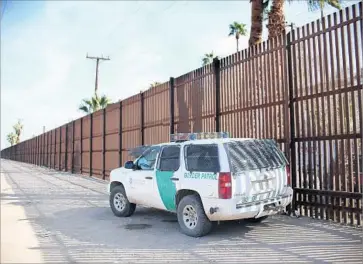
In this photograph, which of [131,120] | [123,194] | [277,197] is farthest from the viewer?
[131,120]

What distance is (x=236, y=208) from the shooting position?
6156 mm

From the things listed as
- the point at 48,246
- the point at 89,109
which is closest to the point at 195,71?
the point at 48,246

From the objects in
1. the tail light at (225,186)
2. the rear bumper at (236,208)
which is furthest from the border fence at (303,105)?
the tail light at (225,186)

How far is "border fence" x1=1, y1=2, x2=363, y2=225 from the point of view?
7.11 m

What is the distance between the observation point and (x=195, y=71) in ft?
39.9

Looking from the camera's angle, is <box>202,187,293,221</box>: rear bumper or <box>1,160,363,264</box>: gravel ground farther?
<box>202,187,293,221</box>: rear bumper

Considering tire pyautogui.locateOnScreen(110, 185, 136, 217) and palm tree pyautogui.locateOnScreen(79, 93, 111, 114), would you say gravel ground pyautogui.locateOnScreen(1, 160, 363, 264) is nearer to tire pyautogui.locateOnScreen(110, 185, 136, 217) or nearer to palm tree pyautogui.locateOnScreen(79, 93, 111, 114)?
tire pyautogui.locateOnScreen(110, 185, 136, 217)

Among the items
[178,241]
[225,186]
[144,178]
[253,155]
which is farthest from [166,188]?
[253,155]

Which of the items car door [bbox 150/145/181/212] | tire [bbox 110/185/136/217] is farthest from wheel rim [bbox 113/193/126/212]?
car door [bbox 150/145/181/212]

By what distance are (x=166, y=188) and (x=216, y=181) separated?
1.42 metres

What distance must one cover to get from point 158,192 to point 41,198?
6.52 metres

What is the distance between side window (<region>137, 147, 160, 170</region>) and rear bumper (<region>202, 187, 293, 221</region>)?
1.89 metres

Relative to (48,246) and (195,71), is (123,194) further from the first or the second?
(195,71)

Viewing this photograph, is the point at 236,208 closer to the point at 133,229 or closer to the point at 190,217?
the point at 190,217
